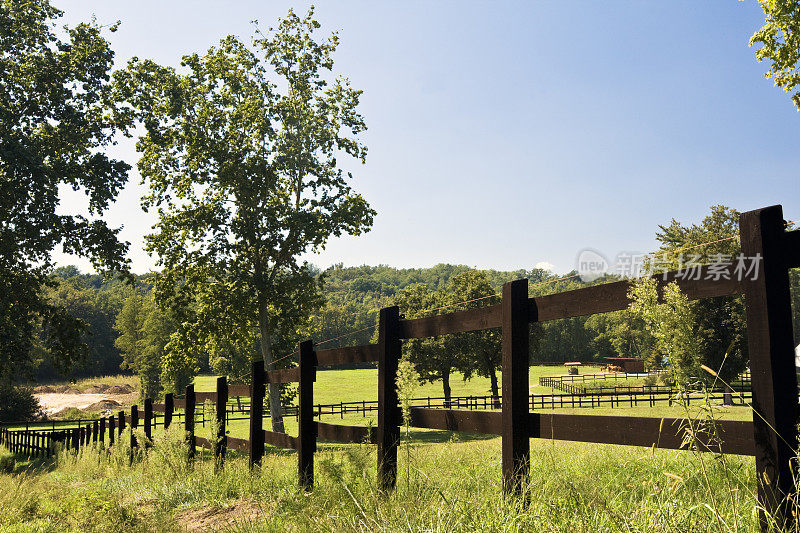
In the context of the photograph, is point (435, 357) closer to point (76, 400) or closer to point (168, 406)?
point (168, 406)

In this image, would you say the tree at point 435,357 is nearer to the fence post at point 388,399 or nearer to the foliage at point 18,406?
the foliage at point 18,406

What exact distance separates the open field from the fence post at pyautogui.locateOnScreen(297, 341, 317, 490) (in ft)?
0.84

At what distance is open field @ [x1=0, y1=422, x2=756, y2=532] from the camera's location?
10.0 ft

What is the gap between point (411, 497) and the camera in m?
4.14

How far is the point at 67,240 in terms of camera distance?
68.4 ft

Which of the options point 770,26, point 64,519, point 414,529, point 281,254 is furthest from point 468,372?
point 414,529

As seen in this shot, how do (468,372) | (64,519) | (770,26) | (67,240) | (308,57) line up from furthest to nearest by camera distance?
1. (468,372)
2. (308,57)
3. (67,240)
4. (770,26)
5. (64,519)

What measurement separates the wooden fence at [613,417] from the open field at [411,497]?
0.57 ft

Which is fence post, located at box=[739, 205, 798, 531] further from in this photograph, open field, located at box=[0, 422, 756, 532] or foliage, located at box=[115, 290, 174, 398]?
foliage, located at box=[115, 290, 174, 398]

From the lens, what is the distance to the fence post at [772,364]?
9.34 ft

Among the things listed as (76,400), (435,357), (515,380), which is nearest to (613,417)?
(515,380)

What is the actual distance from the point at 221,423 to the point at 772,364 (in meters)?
8.34

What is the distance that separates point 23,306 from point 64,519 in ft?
48.9

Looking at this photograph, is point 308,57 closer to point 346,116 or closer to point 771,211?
point 346,116
